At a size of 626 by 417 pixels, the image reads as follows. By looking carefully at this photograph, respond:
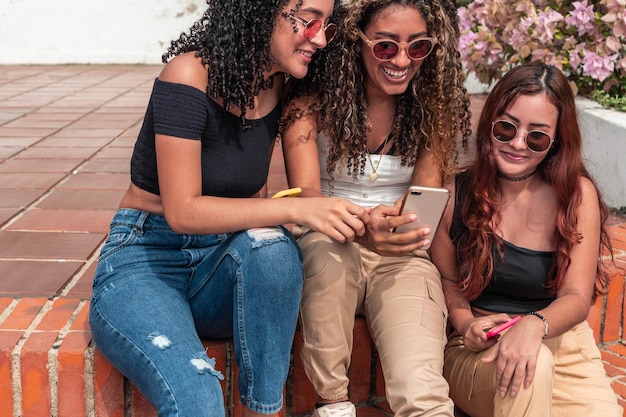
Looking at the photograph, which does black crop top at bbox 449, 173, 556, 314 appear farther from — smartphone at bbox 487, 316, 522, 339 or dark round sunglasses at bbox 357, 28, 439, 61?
dark round sunglasses at bbox 357, 28, 439, 61

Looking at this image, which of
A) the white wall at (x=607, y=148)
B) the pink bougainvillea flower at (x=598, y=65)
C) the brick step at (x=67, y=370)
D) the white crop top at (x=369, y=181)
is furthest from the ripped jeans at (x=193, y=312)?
the pink bougainvillea flower at (x=598, y=65)

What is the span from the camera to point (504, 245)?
2441 millimetres

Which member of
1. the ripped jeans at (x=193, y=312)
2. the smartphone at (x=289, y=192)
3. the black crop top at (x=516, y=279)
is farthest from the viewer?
the black crop top at (x=516, y=279)

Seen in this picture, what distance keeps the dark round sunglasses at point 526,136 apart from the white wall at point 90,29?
6872mm

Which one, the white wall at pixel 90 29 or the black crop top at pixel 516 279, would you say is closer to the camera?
the black crop top at pixel 516 279

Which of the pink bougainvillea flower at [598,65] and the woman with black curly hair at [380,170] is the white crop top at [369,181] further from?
the pink bougainvillea flower at [598,65]

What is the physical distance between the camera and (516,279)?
2426 millimetres

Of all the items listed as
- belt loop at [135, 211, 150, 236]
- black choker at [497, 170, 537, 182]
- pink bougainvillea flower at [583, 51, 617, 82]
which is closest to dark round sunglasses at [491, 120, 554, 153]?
black choker at [497, 170, 537, 182]

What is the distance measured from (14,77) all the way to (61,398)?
20.1 ft

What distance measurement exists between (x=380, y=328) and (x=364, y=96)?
83 centimetres

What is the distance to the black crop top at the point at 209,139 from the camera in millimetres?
2127

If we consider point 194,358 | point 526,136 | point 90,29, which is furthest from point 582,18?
point 90,29

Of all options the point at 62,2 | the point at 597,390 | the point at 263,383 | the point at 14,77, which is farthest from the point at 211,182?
the point at 62,2

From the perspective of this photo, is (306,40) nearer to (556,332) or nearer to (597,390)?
(556,332)
